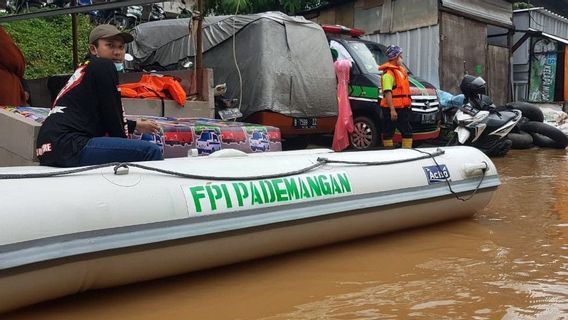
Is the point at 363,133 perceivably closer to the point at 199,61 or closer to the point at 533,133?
the point at 199,61

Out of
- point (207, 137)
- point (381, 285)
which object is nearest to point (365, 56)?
point (207, 137)

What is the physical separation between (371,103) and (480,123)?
1.64m

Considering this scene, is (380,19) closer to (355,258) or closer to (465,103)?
(465,103)

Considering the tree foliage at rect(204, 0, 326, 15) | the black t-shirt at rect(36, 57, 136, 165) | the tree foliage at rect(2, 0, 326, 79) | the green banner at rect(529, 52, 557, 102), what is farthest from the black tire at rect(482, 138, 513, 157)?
the green banner at rect(529, 52, 557, 102)

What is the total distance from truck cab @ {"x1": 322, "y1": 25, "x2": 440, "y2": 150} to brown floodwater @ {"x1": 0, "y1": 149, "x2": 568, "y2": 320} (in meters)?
4.23

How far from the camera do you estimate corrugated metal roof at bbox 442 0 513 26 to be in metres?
12.2

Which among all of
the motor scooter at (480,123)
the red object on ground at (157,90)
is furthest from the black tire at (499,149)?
the red object on ground at (157,90)

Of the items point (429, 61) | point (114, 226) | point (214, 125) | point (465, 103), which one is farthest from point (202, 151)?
point (429, 61)

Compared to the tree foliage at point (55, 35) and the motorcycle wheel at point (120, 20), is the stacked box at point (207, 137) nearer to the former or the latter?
the tree foliage at point (55, 35)

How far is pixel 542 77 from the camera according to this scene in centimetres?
1590

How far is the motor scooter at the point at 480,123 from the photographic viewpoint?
331 inches

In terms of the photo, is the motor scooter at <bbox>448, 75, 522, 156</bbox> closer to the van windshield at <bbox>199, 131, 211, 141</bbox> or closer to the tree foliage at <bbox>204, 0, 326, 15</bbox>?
the van windshield at <bbox>199, 131, 211, 141</bbox>

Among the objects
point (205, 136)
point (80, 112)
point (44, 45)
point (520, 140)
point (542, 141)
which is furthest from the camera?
point (44, 45)

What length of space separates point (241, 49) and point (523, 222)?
16.4ft
